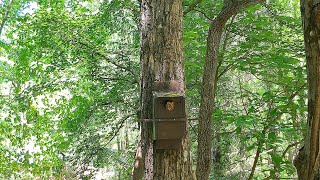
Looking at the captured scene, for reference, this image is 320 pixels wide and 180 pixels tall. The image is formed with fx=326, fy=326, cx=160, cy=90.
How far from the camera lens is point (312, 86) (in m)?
1.36

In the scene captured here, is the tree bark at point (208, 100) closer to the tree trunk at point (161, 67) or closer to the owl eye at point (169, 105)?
the tree trunk at point (161, 67)

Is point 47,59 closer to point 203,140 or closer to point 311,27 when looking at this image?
point 203,140

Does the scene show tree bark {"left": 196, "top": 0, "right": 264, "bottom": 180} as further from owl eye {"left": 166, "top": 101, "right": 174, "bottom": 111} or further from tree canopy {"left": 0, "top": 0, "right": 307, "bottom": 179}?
owl eye {"left": 166, "top": 101, "right": 174, "bottom": 111}

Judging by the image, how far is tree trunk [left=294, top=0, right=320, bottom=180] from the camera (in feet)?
4.34

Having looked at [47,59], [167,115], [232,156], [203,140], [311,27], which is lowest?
[232,156]

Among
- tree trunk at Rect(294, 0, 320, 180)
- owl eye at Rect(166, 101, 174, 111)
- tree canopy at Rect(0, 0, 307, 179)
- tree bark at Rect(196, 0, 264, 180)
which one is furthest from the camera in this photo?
tree canopy at Rect(0, 0, 307, 179)

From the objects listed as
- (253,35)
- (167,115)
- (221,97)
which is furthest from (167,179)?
(221,97)

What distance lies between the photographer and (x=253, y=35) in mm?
3906

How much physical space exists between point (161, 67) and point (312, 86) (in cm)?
73

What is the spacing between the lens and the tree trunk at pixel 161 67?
5.35ft

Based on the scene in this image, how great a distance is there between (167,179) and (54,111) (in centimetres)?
450

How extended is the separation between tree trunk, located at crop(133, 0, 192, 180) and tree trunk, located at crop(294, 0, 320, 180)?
0.56 metres

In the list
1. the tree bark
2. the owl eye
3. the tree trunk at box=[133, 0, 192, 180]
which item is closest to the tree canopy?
the tree bark

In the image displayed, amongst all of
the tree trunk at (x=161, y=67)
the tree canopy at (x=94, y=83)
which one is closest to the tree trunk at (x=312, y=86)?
the tree trunk at (x=161, y=67)
